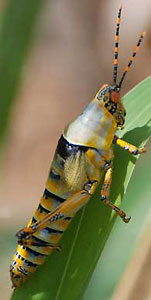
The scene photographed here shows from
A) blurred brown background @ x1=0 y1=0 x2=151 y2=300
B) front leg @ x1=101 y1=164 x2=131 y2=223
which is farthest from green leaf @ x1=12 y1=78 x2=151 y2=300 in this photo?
blurred brown background @ x1=0 y1=0 x2=151 y2=300

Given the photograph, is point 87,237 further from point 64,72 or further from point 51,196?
point 64,72

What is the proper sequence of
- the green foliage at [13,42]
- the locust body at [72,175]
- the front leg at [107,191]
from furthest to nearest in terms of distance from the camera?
1. the locust body at [72,175]
2. the front leg at [107,191]
3. the green foliage at [13,42]

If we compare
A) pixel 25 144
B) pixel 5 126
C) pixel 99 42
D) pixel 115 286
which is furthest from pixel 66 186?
pixel 99 42

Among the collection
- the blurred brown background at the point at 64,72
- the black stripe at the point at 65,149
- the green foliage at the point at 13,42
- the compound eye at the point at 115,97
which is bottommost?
the blurred brown background at the point at 64,72

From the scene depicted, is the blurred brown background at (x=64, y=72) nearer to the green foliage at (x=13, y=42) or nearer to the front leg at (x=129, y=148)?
the front leg at (x=129, y=148)

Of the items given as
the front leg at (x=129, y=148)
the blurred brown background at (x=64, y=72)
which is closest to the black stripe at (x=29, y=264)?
the front leg at (x=129, y=148)

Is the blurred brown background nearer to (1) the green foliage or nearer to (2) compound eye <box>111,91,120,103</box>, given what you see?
(2) compound eye <box>111,91,120,103</box>

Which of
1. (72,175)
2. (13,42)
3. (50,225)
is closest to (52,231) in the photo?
(50,225)
